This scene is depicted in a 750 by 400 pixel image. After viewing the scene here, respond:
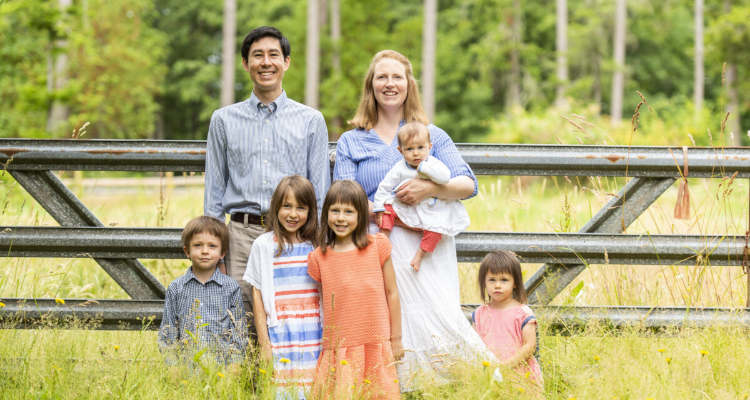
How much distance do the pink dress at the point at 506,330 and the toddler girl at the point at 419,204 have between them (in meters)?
0.46

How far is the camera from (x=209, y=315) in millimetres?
3137

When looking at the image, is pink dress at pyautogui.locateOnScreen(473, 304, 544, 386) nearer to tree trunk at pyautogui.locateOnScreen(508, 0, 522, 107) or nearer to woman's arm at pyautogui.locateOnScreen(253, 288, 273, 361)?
woman's arm at pyautogui.locateOnScreen(253, 288, 273, 361)

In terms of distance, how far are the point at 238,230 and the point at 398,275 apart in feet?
2.86

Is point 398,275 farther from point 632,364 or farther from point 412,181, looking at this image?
point 632,364

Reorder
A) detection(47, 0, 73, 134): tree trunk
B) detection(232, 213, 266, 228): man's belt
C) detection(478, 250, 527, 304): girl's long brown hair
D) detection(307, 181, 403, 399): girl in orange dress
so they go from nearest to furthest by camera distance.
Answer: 1. detection(307, 181, 403, 399): girl in orange dress
2. detection(478, 250, 527, 304): girl's long brown hair
3. detection(232, 213, 266, 228): man's belt
4. detection(47, 0, 73, 134): tree trunk

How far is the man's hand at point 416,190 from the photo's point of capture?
3031mm

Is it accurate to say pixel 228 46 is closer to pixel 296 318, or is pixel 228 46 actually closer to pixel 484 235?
pixel 484 235

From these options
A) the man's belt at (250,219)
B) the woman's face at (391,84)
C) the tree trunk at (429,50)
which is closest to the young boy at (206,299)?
the man's belt at (250,219)

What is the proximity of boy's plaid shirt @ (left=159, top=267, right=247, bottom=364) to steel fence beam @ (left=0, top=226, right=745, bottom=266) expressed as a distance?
0.42 metres

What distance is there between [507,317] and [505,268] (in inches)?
9.9

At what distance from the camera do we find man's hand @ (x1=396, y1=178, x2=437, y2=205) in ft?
9.95

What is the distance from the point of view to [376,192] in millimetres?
3186

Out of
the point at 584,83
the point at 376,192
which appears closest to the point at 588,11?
the point at 584,83

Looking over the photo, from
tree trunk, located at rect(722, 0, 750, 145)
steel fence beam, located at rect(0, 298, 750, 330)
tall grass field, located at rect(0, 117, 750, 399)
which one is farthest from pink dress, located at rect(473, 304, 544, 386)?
tree trunk, located at rect(722, 0, 750, 145)
